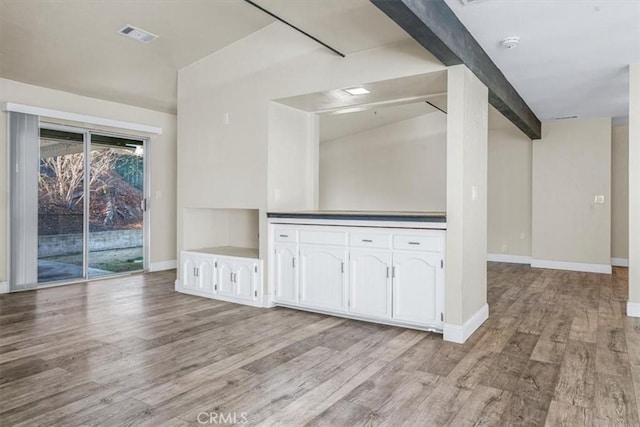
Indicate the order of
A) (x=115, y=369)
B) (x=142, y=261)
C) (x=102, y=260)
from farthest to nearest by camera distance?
(x=142, y=261)
(x=102, y=260)
(x=115, y=369)

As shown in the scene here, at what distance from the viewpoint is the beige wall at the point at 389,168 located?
24.9 feet

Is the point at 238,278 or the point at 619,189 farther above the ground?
the point at 619,189

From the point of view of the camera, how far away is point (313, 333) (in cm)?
347

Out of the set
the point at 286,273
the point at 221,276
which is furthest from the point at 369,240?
the point at 221,276

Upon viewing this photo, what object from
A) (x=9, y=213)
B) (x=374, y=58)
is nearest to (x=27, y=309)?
(x=9, y=213)

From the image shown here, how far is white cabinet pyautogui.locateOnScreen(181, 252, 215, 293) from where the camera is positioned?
4.74 m

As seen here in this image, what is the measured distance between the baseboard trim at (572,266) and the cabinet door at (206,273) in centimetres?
539

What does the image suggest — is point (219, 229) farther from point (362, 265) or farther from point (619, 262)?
point (619, 262)

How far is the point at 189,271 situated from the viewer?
16.3 ft

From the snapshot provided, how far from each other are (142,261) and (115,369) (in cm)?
400

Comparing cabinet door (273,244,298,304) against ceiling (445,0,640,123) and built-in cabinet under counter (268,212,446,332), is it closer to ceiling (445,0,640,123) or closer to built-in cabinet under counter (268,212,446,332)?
built-in cabinet under counter (268,212,446,332)

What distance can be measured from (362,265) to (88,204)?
13.3 feet

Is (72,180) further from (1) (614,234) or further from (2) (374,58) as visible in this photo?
(1) (614,234)
